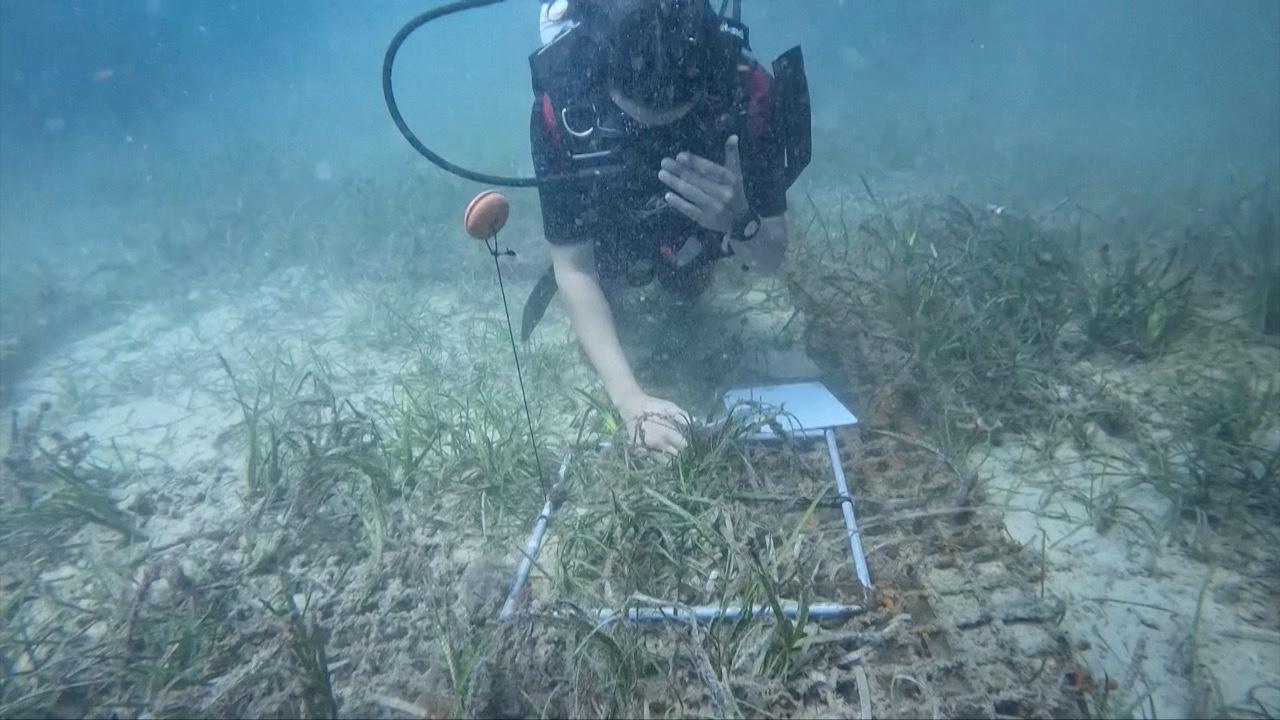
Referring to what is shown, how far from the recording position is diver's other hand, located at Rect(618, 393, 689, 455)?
2711 mm

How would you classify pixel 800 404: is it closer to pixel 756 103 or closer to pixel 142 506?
pixel 756 103

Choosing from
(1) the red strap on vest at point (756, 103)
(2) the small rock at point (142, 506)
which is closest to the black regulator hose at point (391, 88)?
(1) the red strap on vest at point (756, 103)

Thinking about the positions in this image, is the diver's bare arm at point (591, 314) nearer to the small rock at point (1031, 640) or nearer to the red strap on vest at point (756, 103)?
the red strap on vest at point (756, 103)

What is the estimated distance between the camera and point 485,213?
6.89 ft

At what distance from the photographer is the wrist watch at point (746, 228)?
3.05 meters

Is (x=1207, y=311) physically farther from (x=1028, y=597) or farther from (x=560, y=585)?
(x=560, y=585)

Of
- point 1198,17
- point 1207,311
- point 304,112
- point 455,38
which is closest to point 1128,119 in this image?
point 1207,311

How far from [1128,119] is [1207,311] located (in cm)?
2227

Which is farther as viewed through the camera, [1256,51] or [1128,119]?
[1256,51]

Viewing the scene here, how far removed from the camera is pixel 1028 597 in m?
2.08

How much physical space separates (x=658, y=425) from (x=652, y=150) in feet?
4.96

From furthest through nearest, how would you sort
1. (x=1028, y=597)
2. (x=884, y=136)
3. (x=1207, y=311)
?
1. (x=884, y=136)
2. (x=1207, y=311)
3. (x=1028, y=597)

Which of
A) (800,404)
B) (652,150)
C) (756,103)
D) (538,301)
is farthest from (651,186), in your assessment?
(800,404)

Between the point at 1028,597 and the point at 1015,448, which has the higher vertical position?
the point at 1015,448
